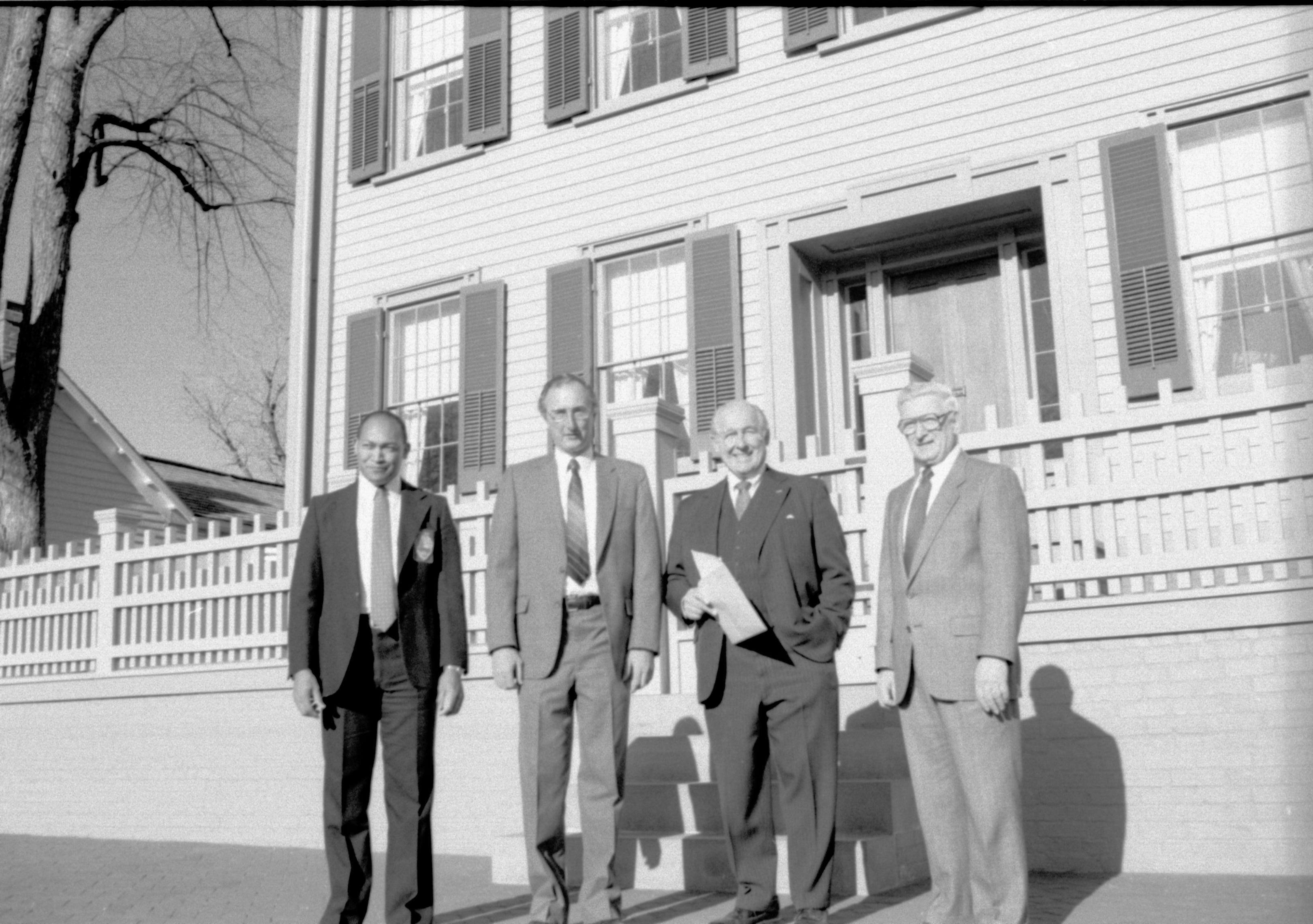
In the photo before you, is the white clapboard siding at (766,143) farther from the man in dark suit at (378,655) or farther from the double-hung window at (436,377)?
the man in dark suit at (378,655)

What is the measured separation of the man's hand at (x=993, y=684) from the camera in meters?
4.21

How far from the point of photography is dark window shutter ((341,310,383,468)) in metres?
12.4

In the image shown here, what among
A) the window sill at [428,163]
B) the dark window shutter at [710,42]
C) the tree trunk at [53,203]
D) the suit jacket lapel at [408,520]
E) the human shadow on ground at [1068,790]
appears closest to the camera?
the suit jacket lapel at [408,520]

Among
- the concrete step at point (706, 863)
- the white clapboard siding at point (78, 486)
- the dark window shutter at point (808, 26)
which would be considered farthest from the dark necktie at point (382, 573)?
the white clapboard siding at point (78, 486)

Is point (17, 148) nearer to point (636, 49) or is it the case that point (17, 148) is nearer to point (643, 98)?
point (636, 49)

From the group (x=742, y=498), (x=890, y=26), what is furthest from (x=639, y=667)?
(x=890, y=26)

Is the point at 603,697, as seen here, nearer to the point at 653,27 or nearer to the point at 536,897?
the point at 536,897

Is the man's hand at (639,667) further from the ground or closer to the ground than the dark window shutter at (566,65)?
closer to the ground

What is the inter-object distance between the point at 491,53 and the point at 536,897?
30.4 feet

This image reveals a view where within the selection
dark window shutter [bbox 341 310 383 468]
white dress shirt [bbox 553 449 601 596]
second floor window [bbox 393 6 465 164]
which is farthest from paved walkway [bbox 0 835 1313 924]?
second floor window [bbox 393 6 465 164]

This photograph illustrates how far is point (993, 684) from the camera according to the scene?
13.8 ft

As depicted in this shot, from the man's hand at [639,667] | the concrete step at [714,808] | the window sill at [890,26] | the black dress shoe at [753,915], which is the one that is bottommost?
the black dress shoe at [753,915]

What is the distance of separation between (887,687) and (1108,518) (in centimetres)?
216

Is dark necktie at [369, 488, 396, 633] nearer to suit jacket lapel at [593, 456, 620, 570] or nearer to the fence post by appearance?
suit jacket lapel at [593, 456, 620, 570]
